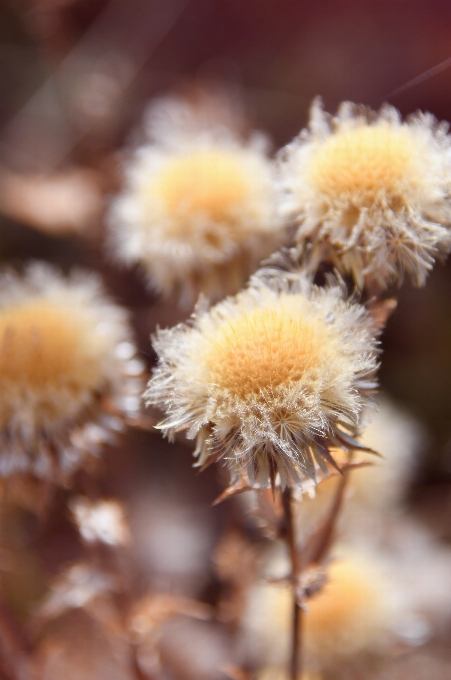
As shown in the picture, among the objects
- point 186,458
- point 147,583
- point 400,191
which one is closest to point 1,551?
point 147,583

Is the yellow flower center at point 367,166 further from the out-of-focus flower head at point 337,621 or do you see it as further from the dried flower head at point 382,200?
the out-of-focus flower head at point 337,621

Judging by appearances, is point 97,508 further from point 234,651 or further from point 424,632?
point 424,632

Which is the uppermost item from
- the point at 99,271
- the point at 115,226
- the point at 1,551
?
the point at 99,271

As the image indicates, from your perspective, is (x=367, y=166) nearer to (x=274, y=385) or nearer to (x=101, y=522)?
(x=274, y=385)

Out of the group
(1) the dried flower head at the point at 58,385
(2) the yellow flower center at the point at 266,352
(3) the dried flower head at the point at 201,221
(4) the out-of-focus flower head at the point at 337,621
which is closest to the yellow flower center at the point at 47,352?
(1) the dried flower head at the point at 58,385

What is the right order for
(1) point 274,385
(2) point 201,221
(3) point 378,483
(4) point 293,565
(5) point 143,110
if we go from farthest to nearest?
(5) point 143,110, (3) point 378,483, (2) point 201,221, (4) point 293,565, (1) point 274,385

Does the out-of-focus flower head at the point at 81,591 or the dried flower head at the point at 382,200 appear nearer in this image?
the dried flower head at the point at 382,200

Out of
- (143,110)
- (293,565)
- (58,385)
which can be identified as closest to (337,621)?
(293,565)
